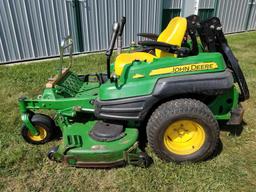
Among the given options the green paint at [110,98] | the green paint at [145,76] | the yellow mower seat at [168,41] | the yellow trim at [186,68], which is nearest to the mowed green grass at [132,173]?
the green paint at [110,98]

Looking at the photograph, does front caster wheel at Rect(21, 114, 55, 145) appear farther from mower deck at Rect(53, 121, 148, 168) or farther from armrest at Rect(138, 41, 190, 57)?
armrest at Rect(138, 41, 190, 57)

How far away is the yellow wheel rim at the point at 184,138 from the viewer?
2.61m

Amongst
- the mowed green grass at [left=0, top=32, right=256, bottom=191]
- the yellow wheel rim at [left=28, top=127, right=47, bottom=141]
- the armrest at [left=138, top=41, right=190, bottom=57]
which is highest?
the armrest at [left=138, top=41, right=190, bottom=57]

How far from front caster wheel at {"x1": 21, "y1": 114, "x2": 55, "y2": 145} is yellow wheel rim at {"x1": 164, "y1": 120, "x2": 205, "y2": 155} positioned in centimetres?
136

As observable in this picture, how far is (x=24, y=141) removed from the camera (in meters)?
3.12

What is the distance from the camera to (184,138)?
2.71 m

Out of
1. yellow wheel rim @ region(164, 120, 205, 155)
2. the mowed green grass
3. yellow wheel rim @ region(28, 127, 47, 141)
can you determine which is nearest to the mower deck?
the mowed green grass

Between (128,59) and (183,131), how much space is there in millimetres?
1136

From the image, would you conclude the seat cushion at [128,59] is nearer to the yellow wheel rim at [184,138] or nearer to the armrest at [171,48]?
the armrest at [171,48]

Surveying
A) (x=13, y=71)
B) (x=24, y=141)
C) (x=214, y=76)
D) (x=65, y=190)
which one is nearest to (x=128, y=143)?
(x=65, y=190)

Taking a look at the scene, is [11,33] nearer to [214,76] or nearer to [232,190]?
[214,76]

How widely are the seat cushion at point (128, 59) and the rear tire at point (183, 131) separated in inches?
31.1

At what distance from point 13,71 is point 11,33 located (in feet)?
3.39

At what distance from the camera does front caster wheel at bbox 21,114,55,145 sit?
2.90 metres
